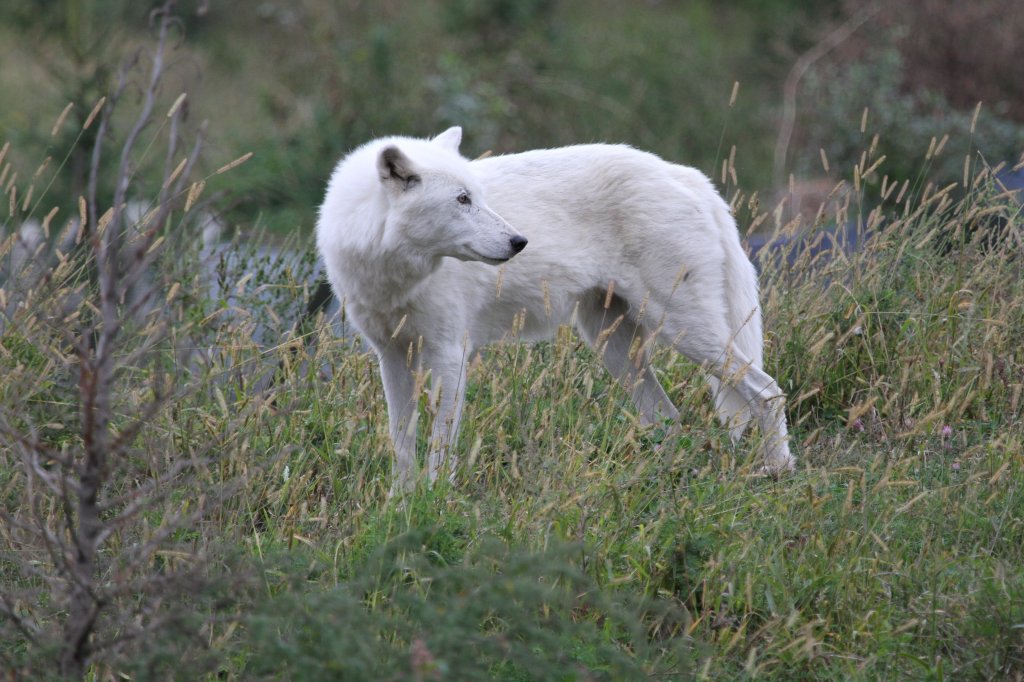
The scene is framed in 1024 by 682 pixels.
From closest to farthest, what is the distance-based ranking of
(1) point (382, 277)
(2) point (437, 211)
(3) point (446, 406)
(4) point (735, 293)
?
(2) point (437, 211) → (1) point (382, 277) → (3) point (446, 406) → (4) point (735, 293)

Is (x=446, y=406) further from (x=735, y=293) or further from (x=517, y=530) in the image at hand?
(x=735, y=293)

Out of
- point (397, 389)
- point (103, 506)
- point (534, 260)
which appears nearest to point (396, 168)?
point (534, 260)

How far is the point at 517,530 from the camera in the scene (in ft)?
11.5

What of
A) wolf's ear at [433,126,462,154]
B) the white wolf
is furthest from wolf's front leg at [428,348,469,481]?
wolf's ear at [433,126,462,154]

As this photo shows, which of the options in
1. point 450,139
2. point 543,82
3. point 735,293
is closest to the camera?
point 450,139

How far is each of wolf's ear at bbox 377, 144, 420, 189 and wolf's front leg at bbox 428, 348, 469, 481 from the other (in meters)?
0.72

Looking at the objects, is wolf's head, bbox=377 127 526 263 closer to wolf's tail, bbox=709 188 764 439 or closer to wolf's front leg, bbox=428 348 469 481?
wolf's front leg, bbox=428 348 469 481

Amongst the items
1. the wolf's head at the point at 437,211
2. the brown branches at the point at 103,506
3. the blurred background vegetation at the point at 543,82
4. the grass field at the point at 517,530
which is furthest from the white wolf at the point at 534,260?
the blurred background vegetation at the point at 543,82

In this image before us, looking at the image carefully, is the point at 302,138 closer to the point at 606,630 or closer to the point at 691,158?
the point at 691,158

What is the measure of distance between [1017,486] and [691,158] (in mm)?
9784

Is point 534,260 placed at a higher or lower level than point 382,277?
lower

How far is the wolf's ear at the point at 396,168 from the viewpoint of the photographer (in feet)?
13.9

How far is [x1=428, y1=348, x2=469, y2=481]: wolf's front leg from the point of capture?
375 centimetres

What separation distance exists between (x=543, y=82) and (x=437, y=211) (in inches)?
371
